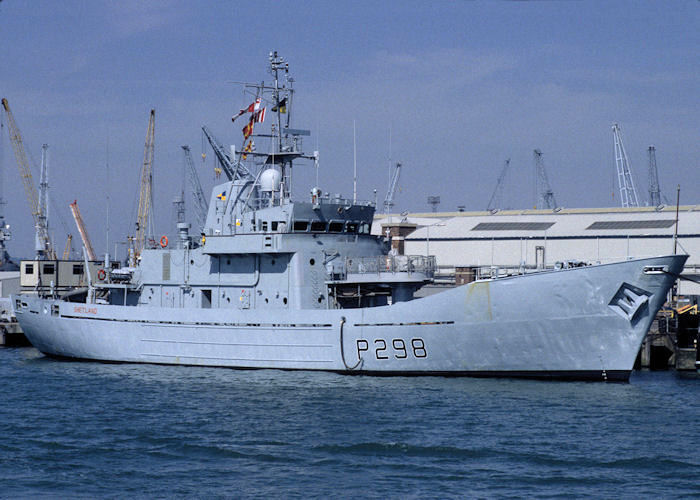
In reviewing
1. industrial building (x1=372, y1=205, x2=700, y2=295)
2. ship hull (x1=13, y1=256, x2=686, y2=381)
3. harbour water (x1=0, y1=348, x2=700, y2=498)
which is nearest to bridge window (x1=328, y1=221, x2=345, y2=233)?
ship hull (x1=13, y1=256, x2=686, y2=381)

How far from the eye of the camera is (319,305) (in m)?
32.4

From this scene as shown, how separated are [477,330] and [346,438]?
29.0 feet

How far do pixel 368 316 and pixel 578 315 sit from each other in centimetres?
711

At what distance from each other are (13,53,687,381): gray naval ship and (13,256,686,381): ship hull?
4 cm

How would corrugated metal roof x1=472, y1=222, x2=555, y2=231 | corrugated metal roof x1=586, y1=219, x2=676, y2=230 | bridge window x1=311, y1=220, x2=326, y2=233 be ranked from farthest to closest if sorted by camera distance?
corrugated metal roof x1=472, y1=222, x2=555, y2=231 → corrugated metal roof x1=586, y1=219, x2=676, y2=230 → bridge window x1=311, y1=220, x2=326, y2=233

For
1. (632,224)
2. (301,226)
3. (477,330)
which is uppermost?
(632,224)

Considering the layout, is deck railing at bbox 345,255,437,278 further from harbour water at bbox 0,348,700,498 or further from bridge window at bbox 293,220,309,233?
harbour water at bbox 0,348,700,498

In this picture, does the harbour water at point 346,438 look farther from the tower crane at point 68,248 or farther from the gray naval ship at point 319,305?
the tower crane at point 68,248

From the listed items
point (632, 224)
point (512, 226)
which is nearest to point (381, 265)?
point (632, 224)

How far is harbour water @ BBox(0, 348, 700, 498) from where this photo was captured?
18000mm

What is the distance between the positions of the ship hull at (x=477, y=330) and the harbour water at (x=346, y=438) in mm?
656

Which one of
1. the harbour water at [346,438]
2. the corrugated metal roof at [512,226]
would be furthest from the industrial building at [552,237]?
the harbour water at [346,438]

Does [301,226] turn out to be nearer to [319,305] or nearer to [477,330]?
[319,305]

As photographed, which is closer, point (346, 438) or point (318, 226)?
point (346, 438)
